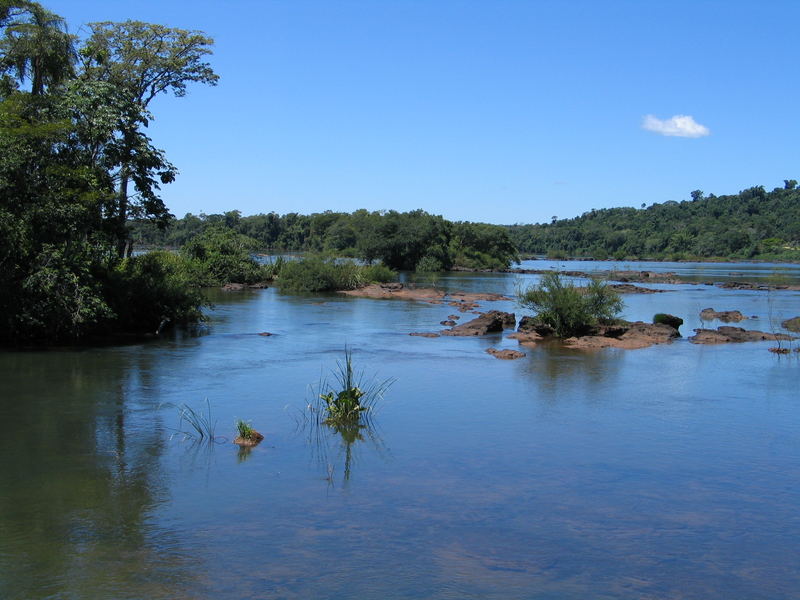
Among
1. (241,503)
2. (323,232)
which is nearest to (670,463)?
(241,503)

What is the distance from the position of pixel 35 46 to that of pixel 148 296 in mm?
7899

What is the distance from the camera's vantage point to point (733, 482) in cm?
1027

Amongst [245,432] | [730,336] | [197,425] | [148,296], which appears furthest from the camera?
[730,336]

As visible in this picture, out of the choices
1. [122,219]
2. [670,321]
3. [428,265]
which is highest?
[122,219]

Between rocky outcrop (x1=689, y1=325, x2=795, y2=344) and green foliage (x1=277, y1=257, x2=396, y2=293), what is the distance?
1006 inches

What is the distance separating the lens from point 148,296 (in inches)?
941

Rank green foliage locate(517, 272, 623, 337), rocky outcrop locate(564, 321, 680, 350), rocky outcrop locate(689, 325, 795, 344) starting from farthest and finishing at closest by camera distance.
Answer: rocky outcrop locate(689, 325, 795, 344) → green foliage locate(517, 272, 623, 337) → rocky outcrop locate(564, 321, 680, 350)

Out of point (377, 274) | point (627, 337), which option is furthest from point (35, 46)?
point (377, 274)

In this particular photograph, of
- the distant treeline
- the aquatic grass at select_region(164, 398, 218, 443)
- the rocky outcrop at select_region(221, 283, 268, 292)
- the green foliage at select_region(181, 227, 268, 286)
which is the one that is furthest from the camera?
the distant treeline

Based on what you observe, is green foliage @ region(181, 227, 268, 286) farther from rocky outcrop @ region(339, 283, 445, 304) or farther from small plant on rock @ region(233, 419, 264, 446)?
small plant on rock @ region(233, 419, 264, 446)

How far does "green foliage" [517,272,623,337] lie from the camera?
24984 millimetres

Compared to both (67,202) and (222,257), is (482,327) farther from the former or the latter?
(222,257)

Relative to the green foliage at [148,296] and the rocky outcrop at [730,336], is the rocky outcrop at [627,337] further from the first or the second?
the green foliage at [148,296]

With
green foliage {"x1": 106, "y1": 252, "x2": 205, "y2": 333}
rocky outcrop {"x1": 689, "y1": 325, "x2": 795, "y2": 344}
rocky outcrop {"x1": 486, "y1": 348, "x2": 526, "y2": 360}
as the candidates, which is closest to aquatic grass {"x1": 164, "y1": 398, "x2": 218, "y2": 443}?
rocky outcrop {"x1": 486, "y1": 348, "x2": 526, "y2": 360}
